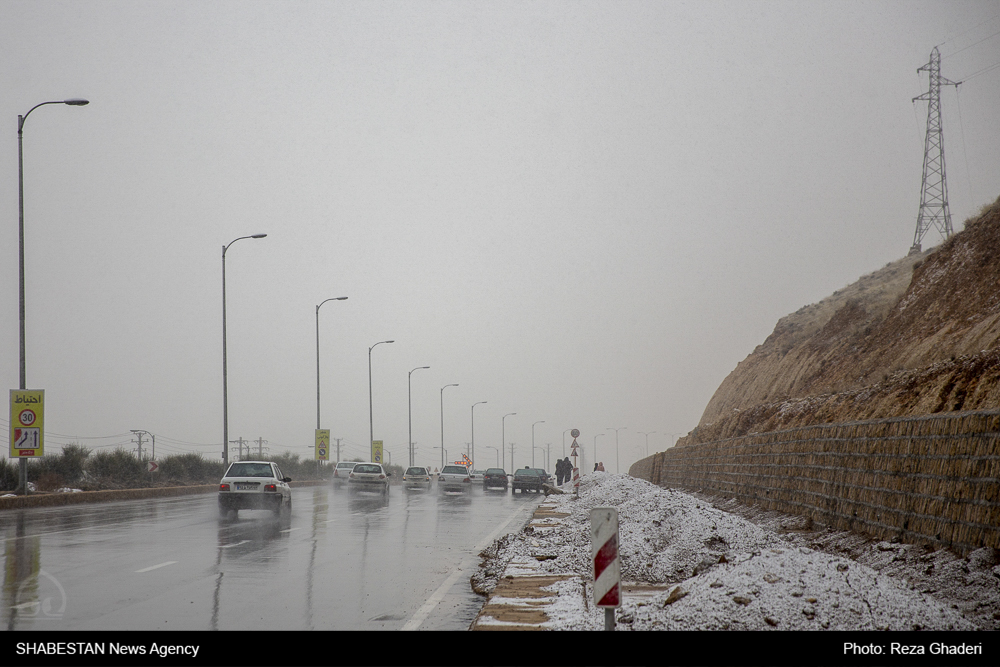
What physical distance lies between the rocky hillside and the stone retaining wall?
2422 millimetres

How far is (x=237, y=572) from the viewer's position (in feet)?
40.1

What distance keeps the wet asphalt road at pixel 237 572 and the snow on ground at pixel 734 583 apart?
4.10ft

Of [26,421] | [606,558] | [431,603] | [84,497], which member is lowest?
[84,497]

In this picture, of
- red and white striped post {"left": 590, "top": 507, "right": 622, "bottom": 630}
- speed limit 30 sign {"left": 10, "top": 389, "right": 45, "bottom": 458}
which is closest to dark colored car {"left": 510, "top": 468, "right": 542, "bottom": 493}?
speed limit 30 sign {"left": 10, "top": 389, "right": 45, "bottom": 458}

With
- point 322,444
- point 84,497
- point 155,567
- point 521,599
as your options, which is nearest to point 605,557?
point 521,599

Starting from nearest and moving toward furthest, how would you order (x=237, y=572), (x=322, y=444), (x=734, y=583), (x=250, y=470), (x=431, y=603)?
(x=734, y=583)
(x=431, y=603)
(x=237, y=572)
(x=250, y=470)
(x=322, y=444)

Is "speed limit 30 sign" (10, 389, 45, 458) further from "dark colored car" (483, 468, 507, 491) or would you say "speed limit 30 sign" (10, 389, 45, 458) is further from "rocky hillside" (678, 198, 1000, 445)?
"dark colored car" (483, 468, 507, 491)

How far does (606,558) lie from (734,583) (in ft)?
4.19

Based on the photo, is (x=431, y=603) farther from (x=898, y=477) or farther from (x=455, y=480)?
(x=455, y=480)

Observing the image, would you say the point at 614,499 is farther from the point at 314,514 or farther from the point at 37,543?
the point at 37,543

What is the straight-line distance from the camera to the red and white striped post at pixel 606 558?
22.4 ft
